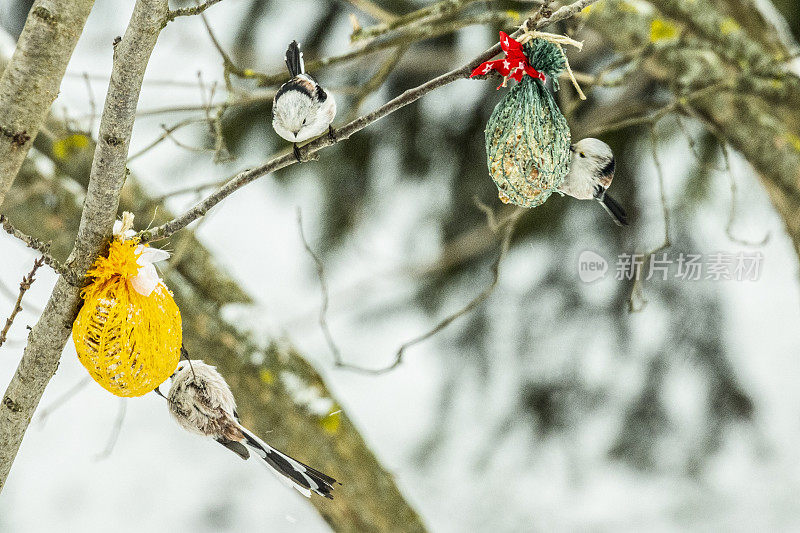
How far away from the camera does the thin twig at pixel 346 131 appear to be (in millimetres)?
426

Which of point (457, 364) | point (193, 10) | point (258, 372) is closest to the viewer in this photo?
point (193, 10)

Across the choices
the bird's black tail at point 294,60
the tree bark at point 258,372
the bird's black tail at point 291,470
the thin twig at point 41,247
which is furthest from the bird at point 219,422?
the tree bark at point 258,372

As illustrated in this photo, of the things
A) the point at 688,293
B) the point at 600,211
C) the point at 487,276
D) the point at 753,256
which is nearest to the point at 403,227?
the point at 487,276

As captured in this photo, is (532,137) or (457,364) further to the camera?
(457,364)

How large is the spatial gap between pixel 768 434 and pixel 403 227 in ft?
3.45

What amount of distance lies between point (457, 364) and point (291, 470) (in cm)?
116

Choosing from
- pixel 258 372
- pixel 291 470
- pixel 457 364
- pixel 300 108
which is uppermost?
pixel 457 364

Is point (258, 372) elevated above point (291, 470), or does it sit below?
above

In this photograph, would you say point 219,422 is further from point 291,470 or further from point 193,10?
point 193,10

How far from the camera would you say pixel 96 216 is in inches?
18.3

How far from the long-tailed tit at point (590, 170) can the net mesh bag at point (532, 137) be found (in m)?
0.01

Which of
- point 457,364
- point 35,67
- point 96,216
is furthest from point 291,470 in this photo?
point 457,364

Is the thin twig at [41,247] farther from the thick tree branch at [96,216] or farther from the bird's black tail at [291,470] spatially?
the bird's black tail at [291,470]

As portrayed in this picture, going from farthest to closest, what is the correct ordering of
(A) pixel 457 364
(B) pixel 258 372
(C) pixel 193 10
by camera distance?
(A) pixel 457 364, (B) pixel 258 372, (C) pixel 193 10
